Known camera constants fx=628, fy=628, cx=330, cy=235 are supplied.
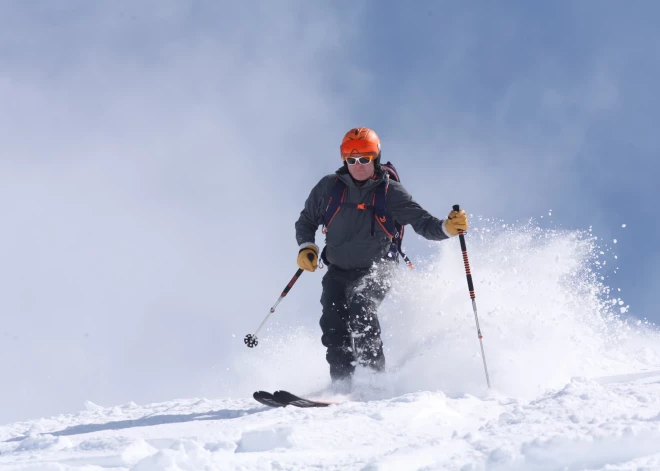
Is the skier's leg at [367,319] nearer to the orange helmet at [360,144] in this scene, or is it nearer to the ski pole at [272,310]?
the ski pole at [272,310]

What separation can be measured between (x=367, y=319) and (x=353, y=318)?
15cm

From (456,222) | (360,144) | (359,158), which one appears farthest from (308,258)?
(456,222)

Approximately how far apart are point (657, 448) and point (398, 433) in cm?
166

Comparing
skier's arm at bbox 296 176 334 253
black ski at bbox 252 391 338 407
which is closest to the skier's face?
skier's arm at bbox 296 176 334 253

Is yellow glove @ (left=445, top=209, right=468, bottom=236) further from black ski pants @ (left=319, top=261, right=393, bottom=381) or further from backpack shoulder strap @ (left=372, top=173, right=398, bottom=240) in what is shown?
black ski pants @ (left=319, top=261, right=393, bottom=381)

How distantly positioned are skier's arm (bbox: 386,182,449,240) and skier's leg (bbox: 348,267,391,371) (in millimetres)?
672

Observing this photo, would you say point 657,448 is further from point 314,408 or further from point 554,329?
point 554,329

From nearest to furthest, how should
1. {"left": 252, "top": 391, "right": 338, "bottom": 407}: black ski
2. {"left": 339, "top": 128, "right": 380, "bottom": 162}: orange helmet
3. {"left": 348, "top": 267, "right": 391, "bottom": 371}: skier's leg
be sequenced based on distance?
{"left": 252, "top": 391, "right": 338, "bottom": 407}: black ski → {"left": 339, "top": 128, "right": 380, "bottom": 162}: orange helmet → {"left": 348, "top": 267, "right": 391, "bottom": 371}: skier's leg

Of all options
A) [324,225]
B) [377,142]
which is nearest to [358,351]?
[324,225]

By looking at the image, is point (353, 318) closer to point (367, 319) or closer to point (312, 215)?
point (367, 319)

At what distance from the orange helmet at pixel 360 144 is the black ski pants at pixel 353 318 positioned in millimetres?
1282

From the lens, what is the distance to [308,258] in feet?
23.9

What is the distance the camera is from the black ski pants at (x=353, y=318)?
22.5ft

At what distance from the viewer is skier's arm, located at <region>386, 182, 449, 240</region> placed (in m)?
6.85
